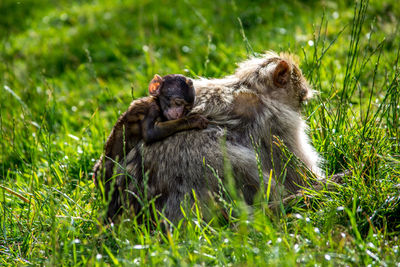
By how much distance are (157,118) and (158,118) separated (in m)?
0.01

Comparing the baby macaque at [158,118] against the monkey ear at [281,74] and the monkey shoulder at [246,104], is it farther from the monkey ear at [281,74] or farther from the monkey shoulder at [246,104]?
the monkey ear at [281,74]

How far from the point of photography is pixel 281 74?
4070 millimetres

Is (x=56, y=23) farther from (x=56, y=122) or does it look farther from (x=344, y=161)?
(x=344, y=161)

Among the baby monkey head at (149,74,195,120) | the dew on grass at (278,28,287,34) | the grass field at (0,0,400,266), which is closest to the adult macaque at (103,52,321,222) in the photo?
the baby monkey head at (149,74,195,120)

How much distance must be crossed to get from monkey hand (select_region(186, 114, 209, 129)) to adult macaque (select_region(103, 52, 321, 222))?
45 millimetres

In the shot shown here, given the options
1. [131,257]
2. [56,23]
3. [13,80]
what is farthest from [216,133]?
[56,23]

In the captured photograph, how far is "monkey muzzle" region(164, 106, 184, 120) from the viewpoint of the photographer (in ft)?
12.0

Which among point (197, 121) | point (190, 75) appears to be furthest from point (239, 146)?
point (190, 75)

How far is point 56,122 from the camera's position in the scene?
19.4 ft

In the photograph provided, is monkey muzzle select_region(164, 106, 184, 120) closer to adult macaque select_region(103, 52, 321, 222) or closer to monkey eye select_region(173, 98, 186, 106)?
monkey eye select_region(173, 98, 186, 106)

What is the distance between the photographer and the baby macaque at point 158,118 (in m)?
3.56

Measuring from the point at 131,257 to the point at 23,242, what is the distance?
1143 millimetres

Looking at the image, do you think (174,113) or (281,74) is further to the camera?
(281,74)

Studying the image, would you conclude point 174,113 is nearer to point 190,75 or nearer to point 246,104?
point 246,104
